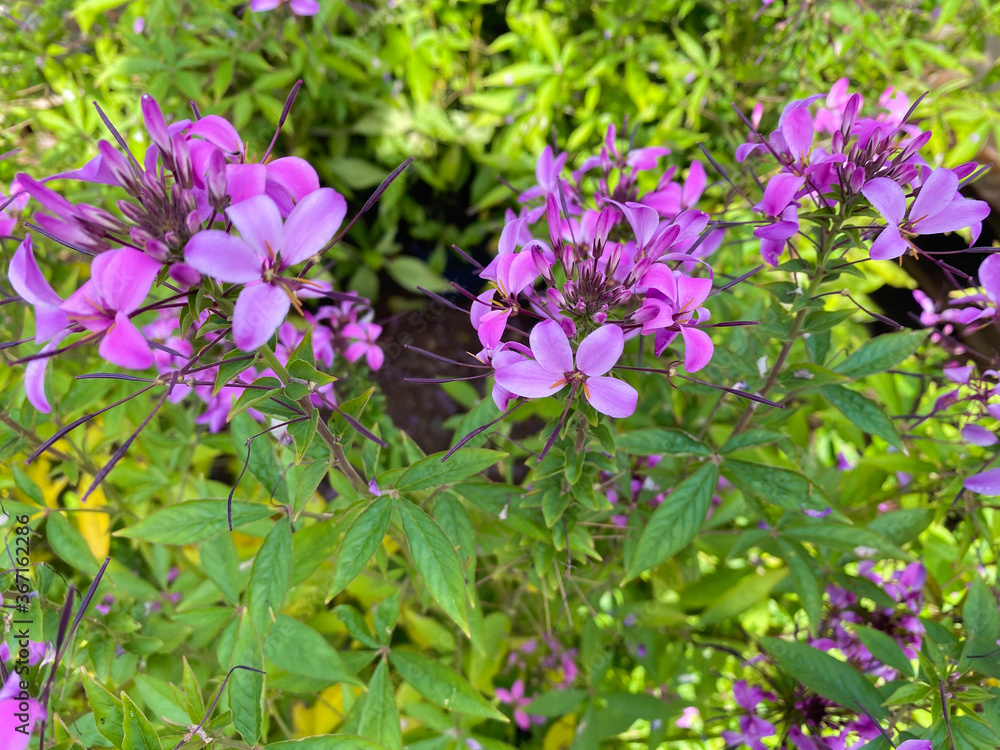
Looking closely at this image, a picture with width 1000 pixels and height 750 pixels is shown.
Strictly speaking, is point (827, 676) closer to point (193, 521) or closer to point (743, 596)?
point (743, 596)

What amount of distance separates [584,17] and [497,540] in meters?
2.39

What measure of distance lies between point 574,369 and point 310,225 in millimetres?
349

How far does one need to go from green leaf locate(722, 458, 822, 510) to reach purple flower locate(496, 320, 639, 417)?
0.51 m

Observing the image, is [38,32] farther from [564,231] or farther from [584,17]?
[564,231]

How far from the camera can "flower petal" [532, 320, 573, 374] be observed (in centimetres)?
70

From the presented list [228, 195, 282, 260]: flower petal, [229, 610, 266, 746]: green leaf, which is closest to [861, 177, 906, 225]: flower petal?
[228, 195, 282, 260]: flower petal

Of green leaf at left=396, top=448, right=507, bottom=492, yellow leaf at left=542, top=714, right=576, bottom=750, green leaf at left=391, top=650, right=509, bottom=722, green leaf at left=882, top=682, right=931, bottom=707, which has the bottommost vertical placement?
yellow leaf at left=542, top=714, right=576, bottom=750

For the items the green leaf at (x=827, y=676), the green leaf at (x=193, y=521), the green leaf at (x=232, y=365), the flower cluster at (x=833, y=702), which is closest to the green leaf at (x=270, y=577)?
the green leaf at (x=193, y=521)

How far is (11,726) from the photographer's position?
835 mm

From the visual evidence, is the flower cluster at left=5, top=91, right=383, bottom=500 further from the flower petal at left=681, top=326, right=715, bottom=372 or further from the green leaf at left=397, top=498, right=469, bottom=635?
the flower petal at left=681, top=326, right=715, bottom=372

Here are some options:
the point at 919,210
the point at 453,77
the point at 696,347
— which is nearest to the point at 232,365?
the point at 696,347

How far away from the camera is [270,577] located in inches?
38.7

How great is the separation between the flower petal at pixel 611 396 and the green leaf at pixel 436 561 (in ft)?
1.15

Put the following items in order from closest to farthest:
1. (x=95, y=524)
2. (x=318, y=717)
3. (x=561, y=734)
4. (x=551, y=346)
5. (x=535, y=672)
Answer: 1. (x=551, y=346)
2. (x=318, y=717)
3. (x=95, y=524)
4. (x=561, y=734)
5. (x=535, y=672)
